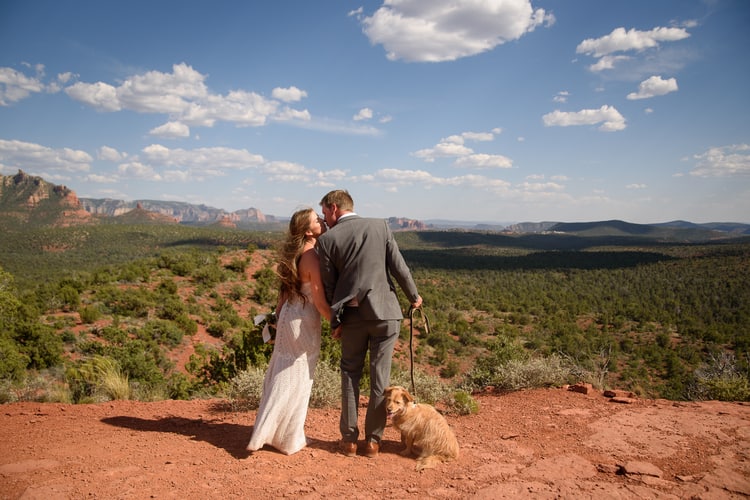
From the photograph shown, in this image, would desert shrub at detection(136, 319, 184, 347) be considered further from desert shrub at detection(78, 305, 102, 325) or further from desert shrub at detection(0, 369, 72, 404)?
desert shrub at detection(0, 369, 72, 404)

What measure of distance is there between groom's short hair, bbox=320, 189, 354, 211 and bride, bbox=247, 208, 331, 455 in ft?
0.52

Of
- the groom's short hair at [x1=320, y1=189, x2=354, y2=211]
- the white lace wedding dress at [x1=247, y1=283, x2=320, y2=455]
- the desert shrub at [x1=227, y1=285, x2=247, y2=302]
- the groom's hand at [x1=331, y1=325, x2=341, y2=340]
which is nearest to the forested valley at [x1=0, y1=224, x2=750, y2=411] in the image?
the desert shrub at [x1=227, y1=285, x2=247, y2=302]

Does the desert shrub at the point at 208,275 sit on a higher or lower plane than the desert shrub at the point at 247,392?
lower

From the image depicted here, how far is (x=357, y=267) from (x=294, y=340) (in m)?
0.82

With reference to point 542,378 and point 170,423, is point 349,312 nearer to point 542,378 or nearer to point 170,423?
point 170,423

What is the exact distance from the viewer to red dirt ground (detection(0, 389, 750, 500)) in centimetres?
282

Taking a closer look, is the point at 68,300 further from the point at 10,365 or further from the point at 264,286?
the point at 10,365

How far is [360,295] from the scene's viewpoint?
308cm

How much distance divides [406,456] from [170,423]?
8.19ft

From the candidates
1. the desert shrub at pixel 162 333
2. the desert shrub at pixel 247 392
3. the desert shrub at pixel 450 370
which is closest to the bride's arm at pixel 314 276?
the desert shrub at pixel 247 392

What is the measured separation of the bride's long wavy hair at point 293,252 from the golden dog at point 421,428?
1.08 m

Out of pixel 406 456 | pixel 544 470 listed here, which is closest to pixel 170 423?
pixel 406 456

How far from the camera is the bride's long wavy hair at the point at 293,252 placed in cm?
320

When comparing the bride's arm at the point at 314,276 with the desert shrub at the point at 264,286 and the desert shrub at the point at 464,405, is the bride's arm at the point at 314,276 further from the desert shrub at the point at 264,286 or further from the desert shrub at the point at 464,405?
the desert shrub at the point at 264,286
